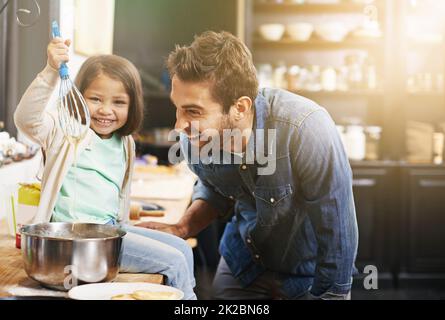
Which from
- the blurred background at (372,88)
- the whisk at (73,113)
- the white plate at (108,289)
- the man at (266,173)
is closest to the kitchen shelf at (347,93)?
the blurred background at (372,88)

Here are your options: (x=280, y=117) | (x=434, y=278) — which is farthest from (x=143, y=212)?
(x=434, y=278)

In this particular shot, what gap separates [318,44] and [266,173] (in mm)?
2243

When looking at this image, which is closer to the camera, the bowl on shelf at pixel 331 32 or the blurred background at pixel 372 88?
the blurred background at pixel 372 88

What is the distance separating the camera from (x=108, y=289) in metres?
1.05

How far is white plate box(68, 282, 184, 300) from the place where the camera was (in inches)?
39.9

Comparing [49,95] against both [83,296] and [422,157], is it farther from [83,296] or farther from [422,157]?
[422,157]

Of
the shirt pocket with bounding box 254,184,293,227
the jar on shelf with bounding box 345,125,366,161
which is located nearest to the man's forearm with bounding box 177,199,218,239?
the shirt pocket with bounding box 254,184,293,227

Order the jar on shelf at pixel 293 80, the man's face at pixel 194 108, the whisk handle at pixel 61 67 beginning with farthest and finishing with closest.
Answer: the jar on shelf at pixel 293 80
the man's face at pixel 194 108
the whisk handle at pixel 61 67

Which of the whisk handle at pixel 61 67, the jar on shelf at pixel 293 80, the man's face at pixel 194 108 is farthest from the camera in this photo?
the jar on shelf at pixel 293 80

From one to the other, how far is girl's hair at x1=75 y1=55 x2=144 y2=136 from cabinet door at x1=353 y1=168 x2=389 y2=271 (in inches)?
85.7

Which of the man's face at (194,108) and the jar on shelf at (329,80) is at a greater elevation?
the jar on shelf at (329,80)

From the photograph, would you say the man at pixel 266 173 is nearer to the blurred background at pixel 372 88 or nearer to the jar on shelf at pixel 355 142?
the blurred background at pixel 372 88

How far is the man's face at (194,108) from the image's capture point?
1.21 m

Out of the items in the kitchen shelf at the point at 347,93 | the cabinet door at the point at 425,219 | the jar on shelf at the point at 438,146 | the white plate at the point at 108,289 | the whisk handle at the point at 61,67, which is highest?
the kitchen shelf at the point at 347,93
